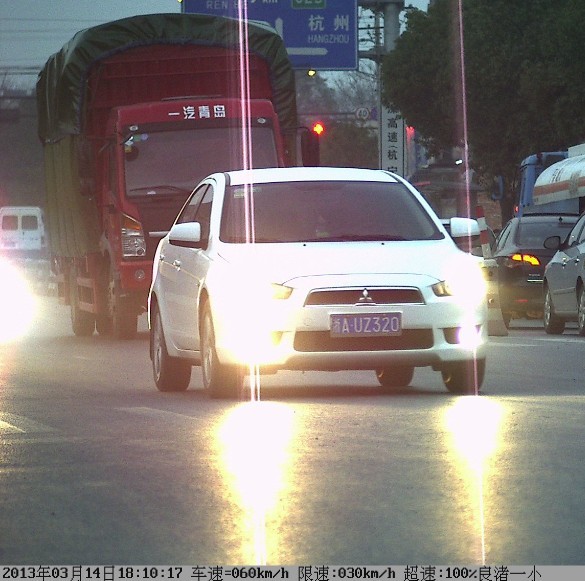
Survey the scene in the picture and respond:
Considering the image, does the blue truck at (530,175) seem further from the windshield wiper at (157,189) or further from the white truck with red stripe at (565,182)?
the windshield wiper at (157,189)

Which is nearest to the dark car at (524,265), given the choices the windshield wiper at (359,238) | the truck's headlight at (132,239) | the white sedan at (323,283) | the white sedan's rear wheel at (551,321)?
the white sedan's rear wheel at (551,321)

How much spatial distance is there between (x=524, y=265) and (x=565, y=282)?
3.09m

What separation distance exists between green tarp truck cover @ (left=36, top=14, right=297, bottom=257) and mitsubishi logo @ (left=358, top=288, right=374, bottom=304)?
41.0 ft

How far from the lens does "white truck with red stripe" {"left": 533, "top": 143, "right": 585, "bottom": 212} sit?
36281 mm

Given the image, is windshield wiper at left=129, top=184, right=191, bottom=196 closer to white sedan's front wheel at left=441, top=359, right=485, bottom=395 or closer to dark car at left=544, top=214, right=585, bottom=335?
dark car at left=544, top=214, right=585, bottom=335

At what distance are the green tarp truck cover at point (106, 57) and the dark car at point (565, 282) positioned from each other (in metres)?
3.82

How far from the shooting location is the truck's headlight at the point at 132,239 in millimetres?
24719

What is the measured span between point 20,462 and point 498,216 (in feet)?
299

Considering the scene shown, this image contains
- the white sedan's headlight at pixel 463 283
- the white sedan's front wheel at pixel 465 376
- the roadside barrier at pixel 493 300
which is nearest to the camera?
the white sedan's headlight at pixel 463 283

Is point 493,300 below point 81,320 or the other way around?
the other way around

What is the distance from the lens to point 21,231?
74.8m

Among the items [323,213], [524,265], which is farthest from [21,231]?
[323,213]

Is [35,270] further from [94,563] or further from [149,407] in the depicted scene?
[94,563]

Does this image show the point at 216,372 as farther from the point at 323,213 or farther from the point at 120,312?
the point at 120,312
